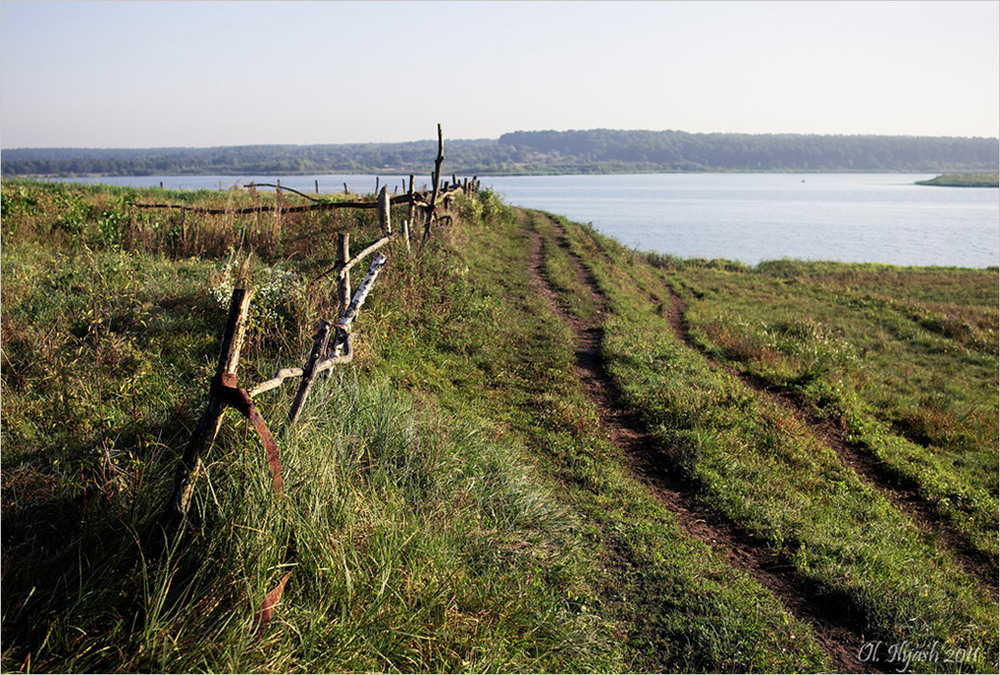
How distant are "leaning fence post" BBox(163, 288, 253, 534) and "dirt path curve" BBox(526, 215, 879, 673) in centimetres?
392

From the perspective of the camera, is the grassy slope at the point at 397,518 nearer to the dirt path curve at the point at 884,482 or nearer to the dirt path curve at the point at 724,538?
the dirt path curve at the point at 724,538

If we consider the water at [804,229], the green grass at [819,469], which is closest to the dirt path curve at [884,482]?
the green grass at [819,469]

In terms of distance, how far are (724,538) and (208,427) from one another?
4264mm

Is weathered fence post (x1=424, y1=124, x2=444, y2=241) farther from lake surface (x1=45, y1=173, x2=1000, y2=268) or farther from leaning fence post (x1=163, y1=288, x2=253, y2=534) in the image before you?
leaning fence post (x1=163, y1=288, x2=253, y2=534)

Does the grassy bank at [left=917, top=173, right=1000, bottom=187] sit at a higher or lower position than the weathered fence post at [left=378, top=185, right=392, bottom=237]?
higher

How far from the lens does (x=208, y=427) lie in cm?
291

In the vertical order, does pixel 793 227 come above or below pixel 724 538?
above

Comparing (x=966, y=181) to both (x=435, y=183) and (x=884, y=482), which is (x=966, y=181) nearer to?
(x=435, y=183)

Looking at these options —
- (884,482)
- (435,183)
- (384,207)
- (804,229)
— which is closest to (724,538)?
(884,482)

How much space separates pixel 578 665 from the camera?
331 centimetres

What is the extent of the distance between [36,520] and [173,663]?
1345mm

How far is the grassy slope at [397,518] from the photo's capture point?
107 inches

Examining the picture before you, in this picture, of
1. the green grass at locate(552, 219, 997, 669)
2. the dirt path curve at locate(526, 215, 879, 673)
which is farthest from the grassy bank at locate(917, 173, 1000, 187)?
the dirt path curve at locate(526, 215, 879, 673)

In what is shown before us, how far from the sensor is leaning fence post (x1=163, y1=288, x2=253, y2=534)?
9.21 ft
